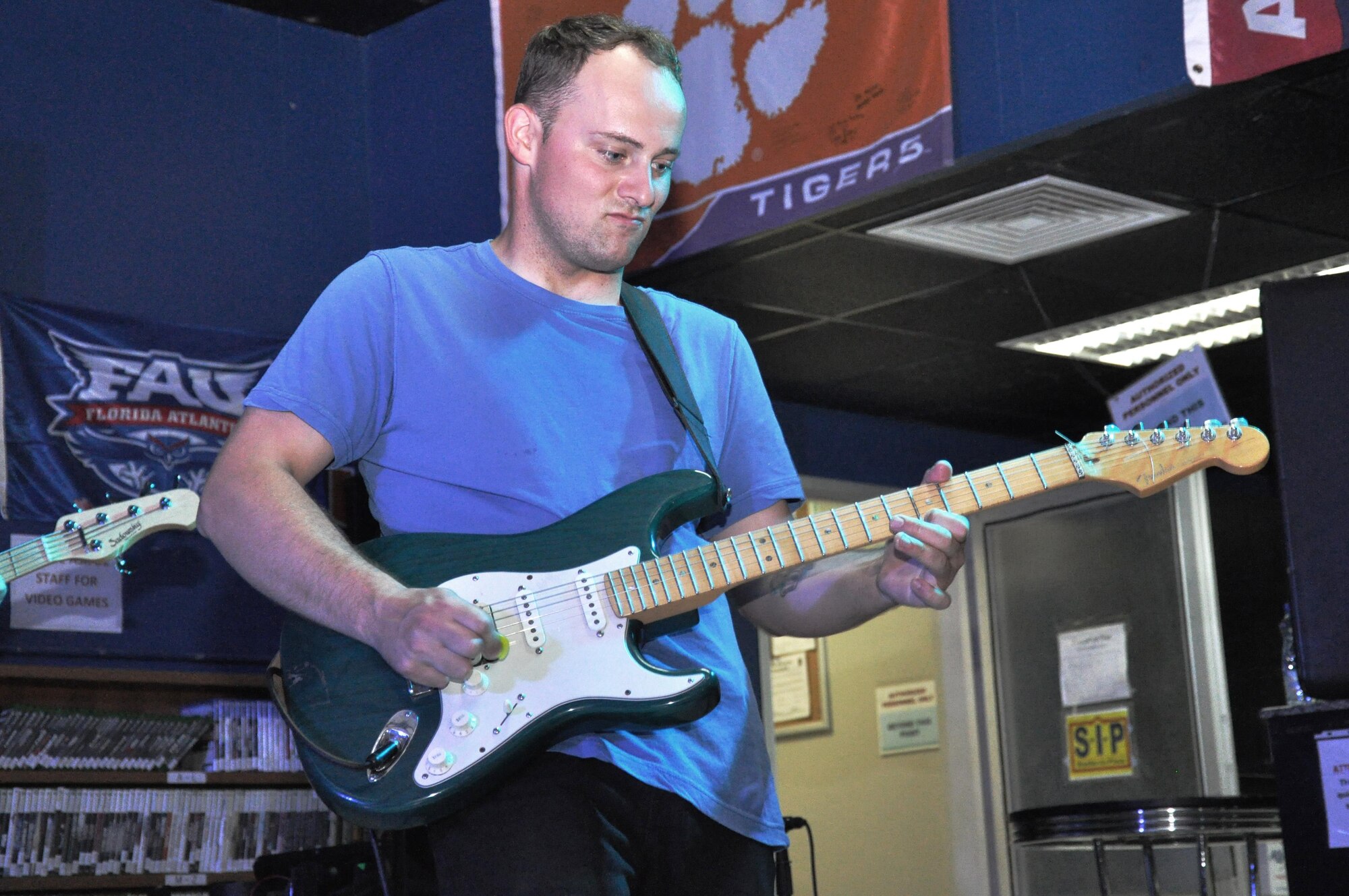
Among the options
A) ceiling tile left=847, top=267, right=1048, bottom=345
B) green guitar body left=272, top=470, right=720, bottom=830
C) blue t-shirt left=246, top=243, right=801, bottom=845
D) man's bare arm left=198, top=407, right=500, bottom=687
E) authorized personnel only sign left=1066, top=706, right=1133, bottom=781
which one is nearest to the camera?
man's bare arm left=198, top=407, right=500, bottom=687

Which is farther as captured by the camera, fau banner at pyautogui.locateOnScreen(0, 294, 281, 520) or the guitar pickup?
fau banner at pyautogui.locateOnScreen(0, 294, 281, 520)

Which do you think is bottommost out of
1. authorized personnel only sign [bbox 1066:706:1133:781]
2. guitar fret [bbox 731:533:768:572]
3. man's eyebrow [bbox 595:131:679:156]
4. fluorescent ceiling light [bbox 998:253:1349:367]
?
authorized personnel only sign [bbox 1066:706:1133:781]

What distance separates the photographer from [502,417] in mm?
1782

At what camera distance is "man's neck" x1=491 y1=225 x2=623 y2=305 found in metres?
1.94

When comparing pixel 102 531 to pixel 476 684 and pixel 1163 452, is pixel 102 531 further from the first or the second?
pixel 1163 452

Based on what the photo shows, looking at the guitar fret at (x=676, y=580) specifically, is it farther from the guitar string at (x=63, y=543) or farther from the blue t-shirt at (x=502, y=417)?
the guitar string at (x=63, y=543)

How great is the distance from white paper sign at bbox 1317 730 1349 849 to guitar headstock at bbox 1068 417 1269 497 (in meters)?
0.57

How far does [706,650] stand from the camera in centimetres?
181

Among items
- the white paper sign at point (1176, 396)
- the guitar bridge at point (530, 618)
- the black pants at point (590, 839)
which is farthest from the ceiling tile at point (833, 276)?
the black pants at point (590, 839)

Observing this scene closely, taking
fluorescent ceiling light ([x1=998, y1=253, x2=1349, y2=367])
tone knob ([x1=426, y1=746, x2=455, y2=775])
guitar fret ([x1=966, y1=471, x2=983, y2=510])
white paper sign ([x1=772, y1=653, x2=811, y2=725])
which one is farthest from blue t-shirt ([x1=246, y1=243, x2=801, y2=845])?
white paper sign ([x1=772, y1=653, x2=811, y2=725])

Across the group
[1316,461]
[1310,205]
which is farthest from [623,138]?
[1310,205]

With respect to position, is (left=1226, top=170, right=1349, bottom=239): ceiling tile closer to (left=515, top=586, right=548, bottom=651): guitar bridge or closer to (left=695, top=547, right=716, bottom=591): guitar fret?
(left=695, top=547, right=716, bottom=591): guitar fret

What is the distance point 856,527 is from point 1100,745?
4.91 m

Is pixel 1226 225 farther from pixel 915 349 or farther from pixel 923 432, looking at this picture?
pixel 923 432
